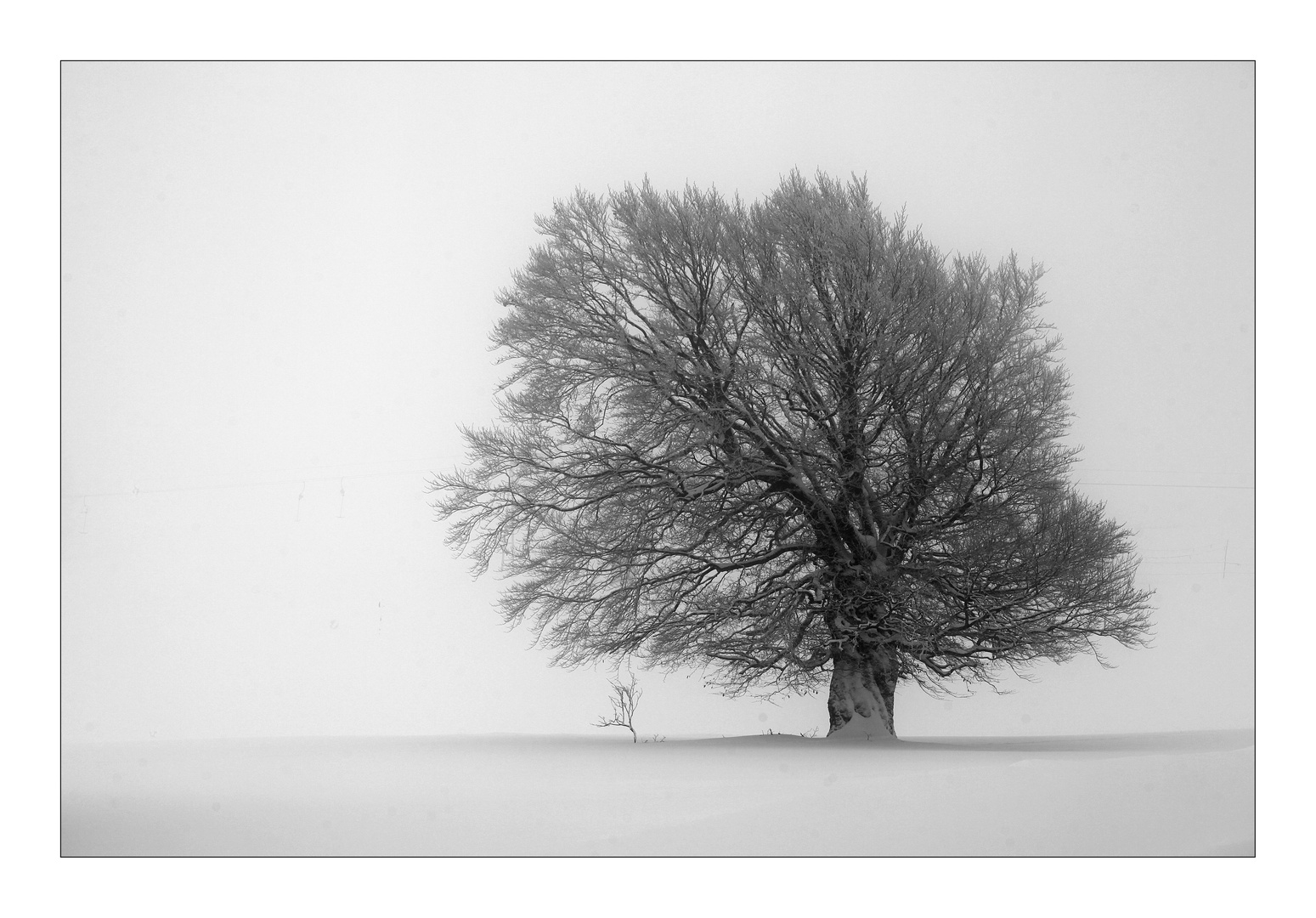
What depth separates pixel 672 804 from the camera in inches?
358

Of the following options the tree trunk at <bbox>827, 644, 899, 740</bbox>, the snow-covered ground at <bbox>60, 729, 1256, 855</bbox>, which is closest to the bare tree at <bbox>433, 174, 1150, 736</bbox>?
the tree trunk at <bbox>827, 644, 899, 740</bbox>

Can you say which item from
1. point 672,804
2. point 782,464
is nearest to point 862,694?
point 782,464

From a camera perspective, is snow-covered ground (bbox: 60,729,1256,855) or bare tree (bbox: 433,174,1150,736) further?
bare tree (bbox: 433,174,1150,736)

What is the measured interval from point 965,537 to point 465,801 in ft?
19.7

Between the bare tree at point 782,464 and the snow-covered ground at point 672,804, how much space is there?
5.48 feet

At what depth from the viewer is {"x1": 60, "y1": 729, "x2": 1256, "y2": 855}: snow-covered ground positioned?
8797mm

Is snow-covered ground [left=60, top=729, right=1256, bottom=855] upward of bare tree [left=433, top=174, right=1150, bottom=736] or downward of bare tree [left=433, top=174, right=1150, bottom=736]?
downward

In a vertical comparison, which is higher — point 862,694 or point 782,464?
point 782,464

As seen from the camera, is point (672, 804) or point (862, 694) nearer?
point (672, 804)

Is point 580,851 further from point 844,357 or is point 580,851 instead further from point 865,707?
point 844,357

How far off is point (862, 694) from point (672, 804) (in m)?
4.18

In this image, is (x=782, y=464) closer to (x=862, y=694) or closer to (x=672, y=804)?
(x=862, y=694)

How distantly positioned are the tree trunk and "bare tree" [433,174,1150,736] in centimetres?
3

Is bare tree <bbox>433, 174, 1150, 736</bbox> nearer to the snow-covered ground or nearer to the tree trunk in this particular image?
the tree trunk
